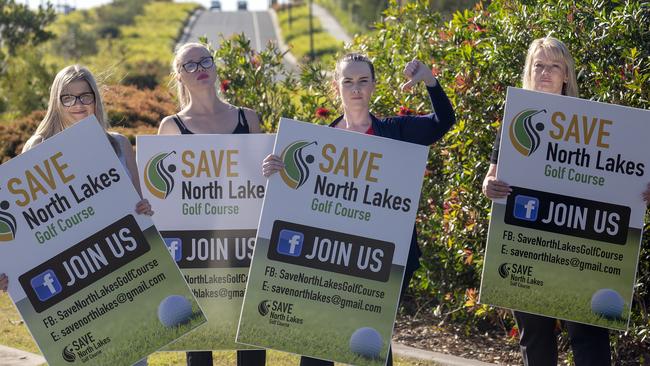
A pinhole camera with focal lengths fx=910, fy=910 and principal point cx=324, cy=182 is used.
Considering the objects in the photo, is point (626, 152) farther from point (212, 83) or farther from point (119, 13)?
point (119, 13)

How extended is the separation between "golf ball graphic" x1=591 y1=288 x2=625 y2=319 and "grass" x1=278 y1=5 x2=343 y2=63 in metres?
41.5

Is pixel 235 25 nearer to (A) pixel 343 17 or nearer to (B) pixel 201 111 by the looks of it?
(A) pixel 343 17

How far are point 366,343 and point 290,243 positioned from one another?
25.0 inches

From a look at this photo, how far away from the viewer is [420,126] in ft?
15.3

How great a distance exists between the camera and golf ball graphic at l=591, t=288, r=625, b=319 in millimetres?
4590

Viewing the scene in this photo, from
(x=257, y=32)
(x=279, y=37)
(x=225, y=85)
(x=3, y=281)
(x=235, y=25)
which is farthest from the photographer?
(x=235, y=25)

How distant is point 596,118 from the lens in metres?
4.62

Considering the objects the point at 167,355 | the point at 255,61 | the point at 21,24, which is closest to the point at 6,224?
the point at 167,355

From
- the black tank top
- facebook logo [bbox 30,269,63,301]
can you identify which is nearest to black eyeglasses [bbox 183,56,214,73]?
the black tank top

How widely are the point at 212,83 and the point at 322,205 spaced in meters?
0.93

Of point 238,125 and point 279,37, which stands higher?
point 279,37

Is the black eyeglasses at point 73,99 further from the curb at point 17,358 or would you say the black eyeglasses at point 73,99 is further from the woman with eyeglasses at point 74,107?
the curb at point 17,358

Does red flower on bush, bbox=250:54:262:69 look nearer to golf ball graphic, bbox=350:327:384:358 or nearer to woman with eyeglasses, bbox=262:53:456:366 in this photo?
woman with eyeglasses, bbox=262:53:456:366

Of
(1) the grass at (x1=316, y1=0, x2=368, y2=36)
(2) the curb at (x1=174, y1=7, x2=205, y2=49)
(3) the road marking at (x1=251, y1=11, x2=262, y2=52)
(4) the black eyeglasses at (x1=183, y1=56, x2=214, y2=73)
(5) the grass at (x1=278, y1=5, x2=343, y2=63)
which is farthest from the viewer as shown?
(2) the curb at (x1=174, y1=7, x2=205, y2=49)
